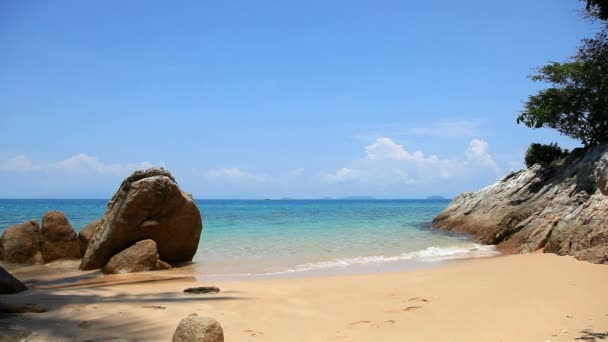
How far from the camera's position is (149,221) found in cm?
1249

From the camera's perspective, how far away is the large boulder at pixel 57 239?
43.6ft

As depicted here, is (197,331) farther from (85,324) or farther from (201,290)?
(201,290)

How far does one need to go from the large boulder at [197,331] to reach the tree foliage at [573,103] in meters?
21.0

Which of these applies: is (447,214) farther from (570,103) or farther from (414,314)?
(414,314)

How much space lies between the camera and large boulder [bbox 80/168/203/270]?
39.2 ft

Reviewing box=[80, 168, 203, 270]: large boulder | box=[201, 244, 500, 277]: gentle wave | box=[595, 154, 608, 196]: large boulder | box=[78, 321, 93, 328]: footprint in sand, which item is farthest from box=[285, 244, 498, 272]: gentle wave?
box=[78, 321, 93, 328]: footprint in sand

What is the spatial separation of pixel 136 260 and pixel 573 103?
21227mm

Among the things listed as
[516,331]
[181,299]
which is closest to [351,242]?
[181,299]

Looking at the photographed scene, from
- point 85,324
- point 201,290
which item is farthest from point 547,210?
point 85,324

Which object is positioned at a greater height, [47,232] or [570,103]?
[570,103]

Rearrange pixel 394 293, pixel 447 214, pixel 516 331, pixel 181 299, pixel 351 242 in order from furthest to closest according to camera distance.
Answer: pixel 447 214 < pixel 351 242 < pixel 394 293 < pixel 181 299 < pixel 516 331

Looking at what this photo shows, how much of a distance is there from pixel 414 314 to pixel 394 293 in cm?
156

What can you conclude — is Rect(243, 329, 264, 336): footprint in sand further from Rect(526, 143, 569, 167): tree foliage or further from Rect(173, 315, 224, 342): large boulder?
Rect(526, 143, 569, 167): tree foliage

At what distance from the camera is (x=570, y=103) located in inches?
856
